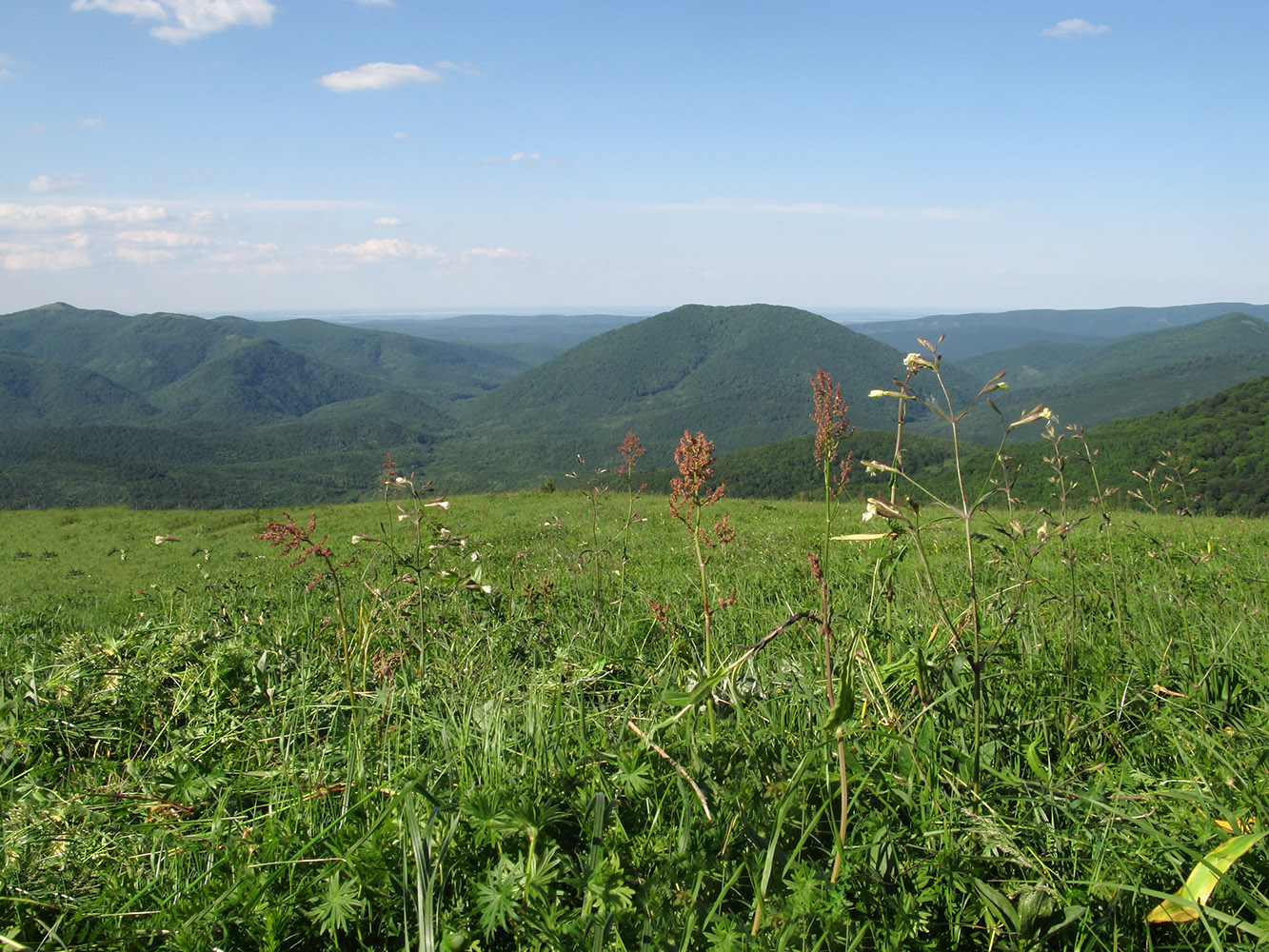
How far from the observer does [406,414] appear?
630 feet

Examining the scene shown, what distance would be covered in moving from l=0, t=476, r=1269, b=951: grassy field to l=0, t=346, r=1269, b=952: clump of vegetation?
0.04 feet

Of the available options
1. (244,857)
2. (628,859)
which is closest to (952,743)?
(628,859)

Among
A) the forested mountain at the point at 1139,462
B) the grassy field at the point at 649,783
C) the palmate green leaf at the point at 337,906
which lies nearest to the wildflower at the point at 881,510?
the grassy field at the point at 649,783

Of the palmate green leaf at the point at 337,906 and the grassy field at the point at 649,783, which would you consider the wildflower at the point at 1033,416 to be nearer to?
the grassy field at the point at 649,783

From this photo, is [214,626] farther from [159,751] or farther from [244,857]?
[244,857]

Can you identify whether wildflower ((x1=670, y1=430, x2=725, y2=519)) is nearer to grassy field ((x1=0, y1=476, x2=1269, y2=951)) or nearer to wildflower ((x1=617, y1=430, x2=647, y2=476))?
grassy field ((x1=0, y1=476, x2=1269, y2=951))

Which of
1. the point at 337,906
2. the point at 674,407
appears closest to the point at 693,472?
the point at 337,906

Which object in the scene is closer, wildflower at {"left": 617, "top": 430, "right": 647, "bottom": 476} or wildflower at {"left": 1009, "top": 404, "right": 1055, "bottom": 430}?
wildflower at {"left": 1009, "top": 404, "right": 1055, "bottom": 430}

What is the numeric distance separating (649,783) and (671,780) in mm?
123

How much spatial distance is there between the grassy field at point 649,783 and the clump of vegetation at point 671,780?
12 millimetres

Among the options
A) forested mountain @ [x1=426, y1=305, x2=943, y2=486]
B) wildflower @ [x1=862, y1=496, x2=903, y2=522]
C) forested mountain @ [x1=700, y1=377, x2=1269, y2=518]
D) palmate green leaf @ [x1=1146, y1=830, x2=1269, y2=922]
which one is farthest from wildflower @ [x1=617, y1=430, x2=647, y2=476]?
forested mountain @ [x1=426, y1=305, x2=943, y2=486]

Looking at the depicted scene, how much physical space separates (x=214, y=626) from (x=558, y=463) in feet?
415

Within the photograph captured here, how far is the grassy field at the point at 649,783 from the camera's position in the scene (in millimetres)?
1447

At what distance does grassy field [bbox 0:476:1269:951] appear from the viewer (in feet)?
4.75
